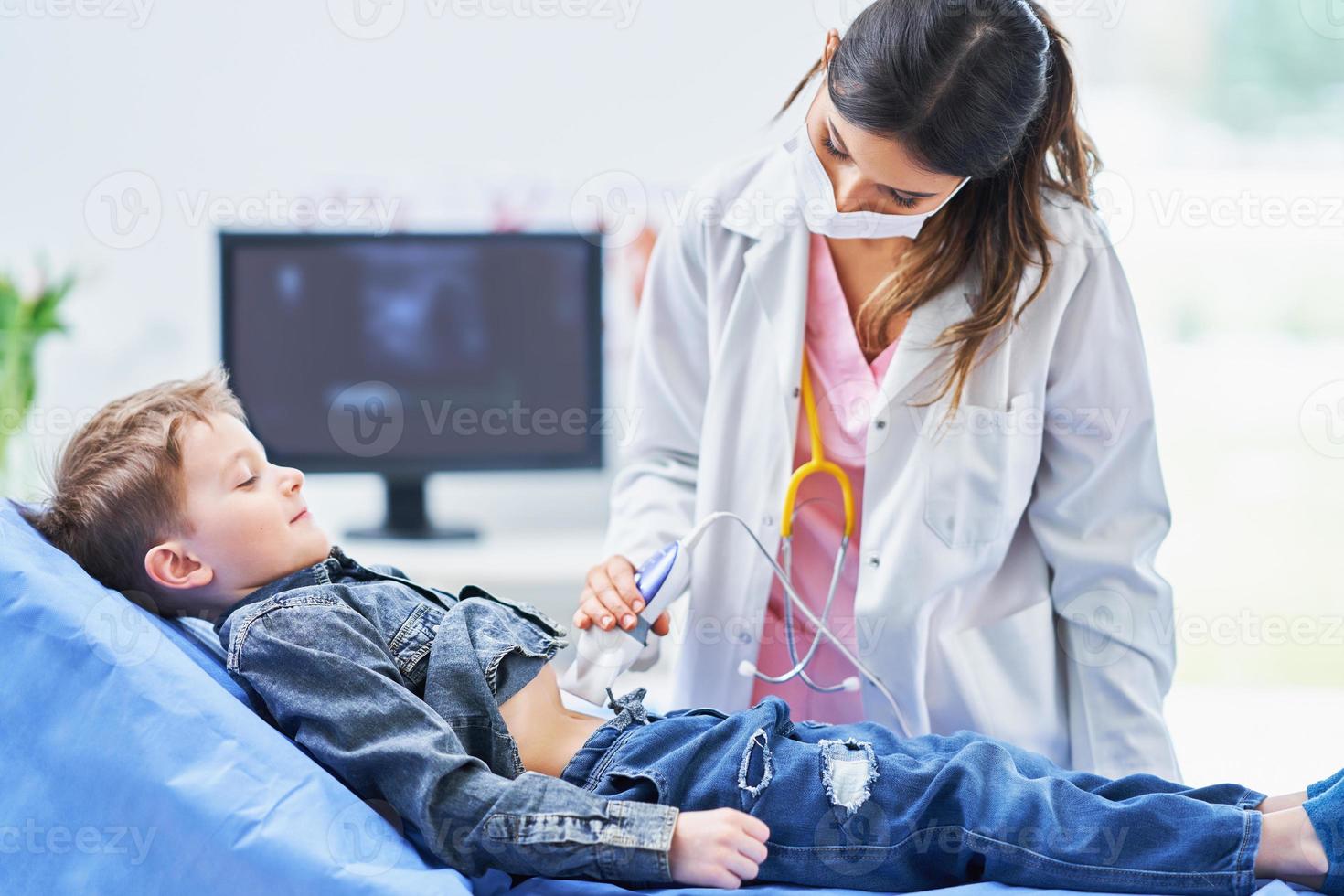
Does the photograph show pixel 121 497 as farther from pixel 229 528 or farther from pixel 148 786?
pixel 148 786

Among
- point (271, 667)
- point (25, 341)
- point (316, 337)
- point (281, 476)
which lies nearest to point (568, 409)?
point (316, 337)

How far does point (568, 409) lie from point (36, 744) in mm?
1869

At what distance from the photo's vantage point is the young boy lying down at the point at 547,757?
97 cm

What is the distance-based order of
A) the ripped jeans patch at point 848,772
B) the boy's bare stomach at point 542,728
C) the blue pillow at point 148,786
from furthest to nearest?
1. the boy's bare stomach at point 542,728
2. the ripped jeans patch at point 848,772
3. the blue pillow at point 148,786

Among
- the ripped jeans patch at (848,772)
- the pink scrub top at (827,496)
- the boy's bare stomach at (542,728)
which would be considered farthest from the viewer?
the pink scrub top at (827,496)

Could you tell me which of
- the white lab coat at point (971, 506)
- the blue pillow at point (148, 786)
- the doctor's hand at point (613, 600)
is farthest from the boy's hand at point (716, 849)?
the white lab coat at point (971, 506)

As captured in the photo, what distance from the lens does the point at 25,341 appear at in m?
2.78

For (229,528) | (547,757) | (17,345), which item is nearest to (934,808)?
(547,757)

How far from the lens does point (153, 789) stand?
944 mm

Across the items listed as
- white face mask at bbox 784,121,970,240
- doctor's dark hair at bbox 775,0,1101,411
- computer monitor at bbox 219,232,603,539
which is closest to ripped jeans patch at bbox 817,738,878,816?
doctor's dark hair at bbox 775,0,1101,411

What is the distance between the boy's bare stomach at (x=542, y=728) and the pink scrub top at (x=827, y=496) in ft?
1.12

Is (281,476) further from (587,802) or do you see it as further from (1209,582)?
(1209,582)

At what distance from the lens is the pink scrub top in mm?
1398

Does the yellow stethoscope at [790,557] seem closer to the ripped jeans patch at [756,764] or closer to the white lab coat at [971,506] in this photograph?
the white lab coat at [971,506]
